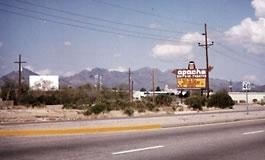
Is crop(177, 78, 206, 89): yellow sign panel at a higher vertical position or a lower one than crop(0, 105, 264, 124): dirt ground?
higher

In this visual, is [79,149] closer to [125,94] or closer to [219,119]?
[219,119]

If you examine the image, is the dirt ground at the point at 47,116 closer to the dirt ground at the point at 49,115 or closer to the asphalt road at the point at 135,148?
the dirt ground at the point at 49,115

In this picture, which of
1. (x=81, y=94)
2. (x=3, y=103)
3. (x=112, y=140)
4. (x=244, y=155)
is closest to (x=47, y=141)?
(x=112, y=140)

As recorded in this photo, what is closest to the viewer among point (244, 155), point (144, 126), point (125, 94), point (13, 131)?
point (244, 155)

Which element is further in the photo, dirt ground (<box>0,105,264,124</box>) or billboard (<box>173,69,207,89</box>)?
billboard (<box>173,69,207,89</box>)

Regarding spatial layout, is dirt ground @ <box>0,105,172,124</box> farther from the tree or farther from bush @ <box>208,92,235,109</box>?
the tree

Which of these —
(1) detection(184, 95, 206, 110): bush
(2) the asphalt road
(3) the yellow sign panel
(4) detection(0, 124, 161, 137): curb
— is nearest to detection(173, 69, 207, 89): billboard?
(3) the yellow sign panel

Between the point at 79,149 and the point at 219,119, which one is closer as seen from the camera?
the point at 79,149

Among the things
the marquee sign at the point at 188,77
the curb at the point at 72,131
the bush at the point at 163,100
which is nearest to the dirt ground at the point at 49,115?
the curb at the point at 72,131

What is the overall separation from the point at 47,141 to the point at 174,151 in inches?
202

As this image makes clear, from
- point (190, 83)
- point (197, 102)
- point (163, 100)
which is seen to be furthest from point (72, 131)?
point (190, 83)

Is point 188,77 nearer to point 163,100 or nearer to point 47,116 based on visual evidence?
point 163,100

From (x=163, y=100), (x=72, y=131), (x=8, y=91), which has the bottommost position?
(x=72, y=131)

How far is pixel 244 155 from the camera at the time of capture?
12.7 metres
